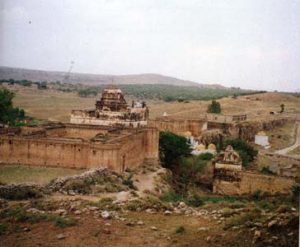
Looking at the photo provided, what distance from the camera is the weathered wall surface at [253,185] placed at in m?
22.0

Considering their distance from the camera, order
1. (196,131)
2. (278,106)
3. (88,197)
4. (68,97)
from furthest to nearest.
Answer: (68,97), (278,106), (196,131), (88,197)

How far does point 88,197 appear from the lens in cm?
1545

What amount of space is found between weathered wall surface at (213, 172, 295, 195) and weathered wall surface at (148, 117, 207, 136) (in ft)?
49.2

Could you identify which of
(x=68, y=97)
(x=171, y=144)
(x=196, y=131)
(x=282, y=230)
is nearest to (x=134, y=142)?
(x=171, y=144)

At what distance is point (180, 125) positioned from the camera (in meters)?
40.3

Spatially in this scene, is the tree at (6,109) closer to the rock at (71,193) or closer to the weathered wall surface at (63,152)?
the weathered wall surface at (63,152)

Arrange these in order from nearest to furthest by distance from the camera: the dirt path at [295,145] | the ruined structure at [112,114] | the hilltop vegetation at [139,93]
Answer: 1. the ruined structure at [112,114]
2. the dirt path at [295,145]
3. the hilltop vegetation at [139,93]

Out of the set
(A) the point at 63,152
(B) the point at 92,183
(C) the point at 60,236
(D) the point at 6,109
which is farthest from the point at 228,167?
(D) the point at 6,109

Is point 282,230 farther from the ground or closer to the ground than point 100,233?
farther from the ground

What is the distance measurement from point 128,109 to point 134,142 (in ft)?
18.9

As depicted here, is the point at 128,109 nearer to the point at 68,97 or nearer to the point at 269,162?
the point at 269,162

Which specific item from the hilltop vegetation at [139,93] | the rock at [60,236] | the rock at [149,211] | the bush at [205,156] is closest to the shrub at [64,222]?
the rock at [60,236]

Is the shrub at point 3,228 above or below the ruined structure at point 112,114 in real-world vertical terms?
below

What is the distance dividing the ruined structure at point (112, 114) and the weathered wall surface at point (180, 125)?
945 centimetres
